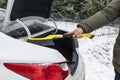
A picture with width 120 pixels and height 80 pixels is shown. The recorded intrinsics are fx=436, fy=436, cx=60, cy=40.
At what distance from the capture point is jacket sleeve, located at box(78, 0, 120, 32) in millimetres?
3859

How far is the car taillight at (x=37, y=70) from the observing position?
3225mm

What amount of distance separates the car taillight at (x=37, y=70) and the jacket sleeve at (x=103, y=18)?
64 cm

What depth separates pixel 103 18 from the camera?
389cm

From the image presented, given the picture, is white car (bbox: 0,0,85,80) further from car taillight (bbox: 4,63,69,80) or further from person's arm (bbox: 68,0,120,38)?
person's arm (bbox: 68,0,120,38)

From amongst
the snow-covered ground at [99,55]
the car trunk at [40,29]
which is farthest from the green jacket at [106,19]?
the snow-covered ground at [99,55]

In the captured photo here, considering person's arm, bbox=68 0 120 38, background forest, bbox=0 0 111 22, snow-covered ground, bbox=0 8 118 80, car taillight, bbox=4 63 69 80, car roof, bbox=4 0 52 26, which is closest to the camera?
car taillight, bbox=4 63 69 80

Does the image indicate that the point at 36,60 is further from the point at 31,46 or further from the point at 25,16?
the point at 25,16

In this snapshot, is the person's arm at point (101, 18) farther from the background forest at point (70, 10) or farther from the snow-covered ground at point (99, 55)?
the background forest at point (70, 10)

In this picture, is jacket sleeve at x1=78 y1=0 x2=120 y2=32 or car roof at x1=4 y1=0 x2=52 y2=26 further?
jacket sleeve at x1=78 y1=0 x2=120 y2=32

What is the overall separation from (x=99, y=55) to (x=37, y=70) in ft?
18.4

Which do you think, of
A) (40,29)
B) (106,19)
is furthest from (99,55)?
(106,19)

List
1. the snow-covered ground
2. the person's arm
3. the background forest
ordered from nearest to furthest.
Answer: the person's arm < the snow-covered ground < the background forest

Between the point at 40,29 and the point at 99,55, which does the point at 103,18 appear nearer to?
the point at 40,29

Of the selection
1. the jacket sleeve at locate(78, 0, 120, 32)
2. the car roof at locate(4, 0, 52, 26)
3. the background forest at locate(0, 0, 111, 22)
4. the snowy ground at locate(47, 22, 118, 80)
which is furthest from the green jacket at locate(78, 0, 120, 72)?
the background forest at locate(0, 0, 111, 22)
